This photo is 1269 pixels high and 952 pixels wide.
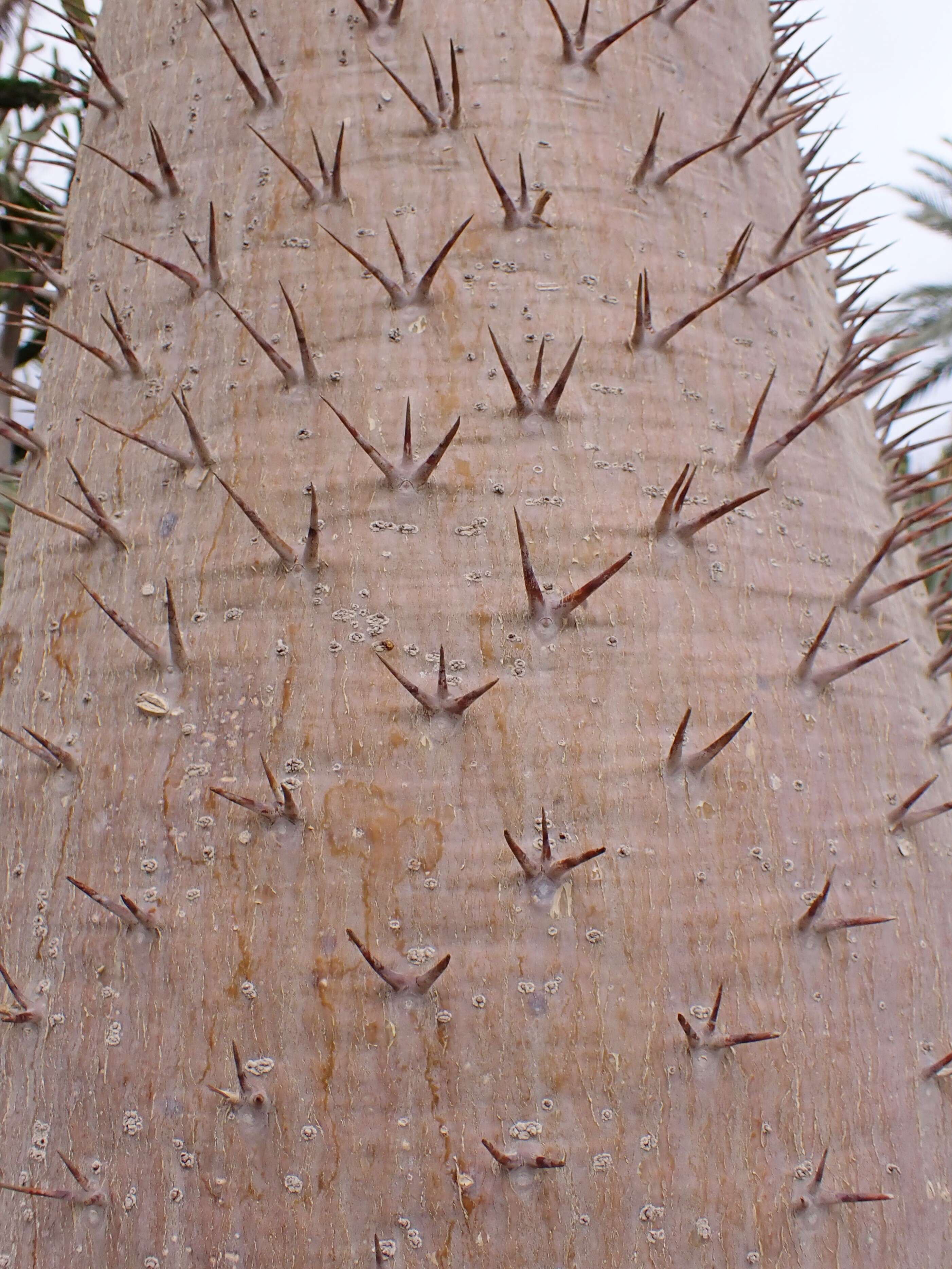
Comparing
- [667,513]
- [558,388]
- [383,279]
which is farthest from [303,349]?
[667,513]


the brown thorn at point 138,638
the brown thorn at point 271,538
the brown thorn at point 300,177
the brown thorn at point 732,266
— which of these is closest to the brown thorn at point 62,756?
the brown thorn at point 138,638

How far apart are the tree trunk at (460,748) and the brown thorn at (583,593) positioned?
0.02 metres

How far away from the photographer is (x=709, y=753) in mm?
1389

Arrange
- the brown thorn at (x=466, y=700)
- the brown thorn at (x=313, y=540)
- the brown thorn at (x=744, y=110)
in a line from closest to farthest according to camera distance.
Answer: the brown thorn at (x=466, y=700) < the brown thorn at (x=313, y=540) < the brown thorn at (x=744, y=110)

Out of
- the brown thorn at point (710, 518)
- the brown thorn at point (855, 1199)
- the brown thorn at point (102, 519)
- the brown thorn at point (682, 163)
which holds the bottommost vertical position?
the brown thorn at point (855, 1199)

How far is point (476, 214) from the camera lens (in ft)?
5.70

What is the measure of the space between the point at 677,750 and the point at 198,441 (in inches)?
34.1

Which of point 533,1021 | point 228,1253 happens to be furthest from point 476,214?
point 228,1253

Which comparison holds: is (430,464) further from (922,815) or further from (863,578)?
(922,815)

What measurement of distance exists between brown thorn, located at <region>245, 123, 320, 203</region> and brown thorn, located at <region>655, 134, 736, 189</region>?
61cm

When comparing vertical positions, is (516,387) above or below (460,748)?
above

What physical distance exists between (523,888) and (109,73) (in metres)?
1.92

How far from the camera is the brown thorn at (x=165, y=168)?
6.10 ft

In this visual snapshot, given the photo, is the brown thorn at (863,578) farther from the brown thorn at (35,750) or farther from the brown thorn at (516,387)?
the brown thorn at (35,750)
